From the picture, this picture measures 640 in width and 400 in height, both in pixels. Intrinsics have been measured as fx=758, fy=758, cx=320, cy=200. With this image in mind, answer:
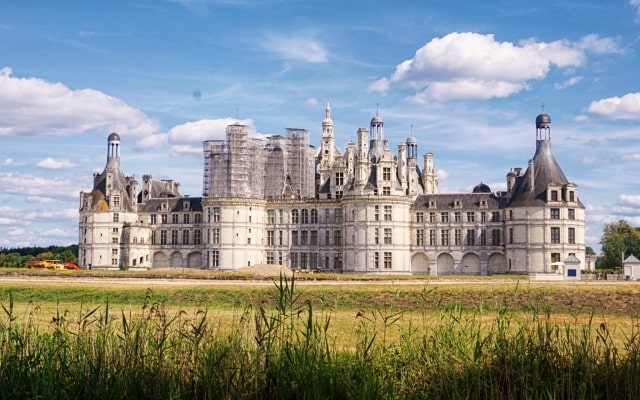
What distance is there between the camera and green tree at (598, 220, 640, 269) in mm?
86125

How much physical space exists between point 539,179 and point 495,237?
6.83 meters

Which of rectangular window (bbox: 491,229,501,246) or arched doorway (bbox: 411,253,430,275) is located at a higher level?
rectangular window (bbox: 491,229,501,246)

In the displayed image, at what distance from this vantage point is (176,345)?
1045 cm

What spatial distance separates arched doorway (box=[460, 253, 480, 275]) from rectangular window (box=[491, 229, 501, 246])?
2.13 metres

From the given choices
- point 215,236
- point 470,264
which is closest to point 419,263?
point 470,264

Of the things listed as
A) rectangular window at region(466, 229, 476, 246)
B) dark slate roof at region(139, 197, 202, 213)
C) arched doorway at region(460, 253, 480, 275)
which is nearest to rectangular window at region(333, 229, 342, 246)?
arched doorway at region(460, 253, 480, 275)

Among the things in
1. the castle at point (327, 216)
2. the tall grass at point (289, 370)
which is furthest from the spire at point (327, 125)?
the tall grass at point (289, 370)

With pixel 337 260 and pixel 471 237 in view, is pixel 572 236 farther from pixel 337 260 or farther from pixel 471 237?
pixel 337 260

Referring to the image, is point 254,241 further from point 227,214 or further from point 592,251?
point 592,251

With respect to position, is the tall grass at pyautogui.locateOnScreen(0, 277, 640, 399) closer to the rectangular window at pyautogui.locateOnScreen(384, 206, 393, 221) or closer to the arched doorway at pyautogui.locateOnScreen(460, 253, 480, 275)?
the rectangular window at pyautogui.locateOnScreen(384, 206, 393, 221)

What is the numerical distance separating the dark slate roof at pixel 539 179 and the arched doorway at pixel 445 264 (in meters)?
8.13

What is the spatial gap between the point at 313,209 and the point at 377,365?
6562 centimetres

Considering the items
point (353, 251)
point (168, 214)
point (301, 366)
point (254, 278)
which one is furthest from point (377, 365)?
point (168, 214)

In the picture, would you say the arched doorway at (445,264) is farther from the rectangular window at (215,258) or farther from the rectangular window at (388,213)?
the rectangular window at (215,258)
